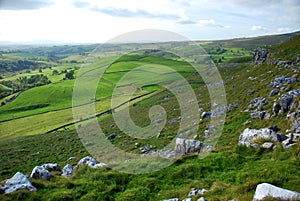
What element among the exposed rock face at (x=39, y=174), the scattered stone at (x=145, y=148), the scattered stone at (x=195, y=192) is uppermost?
the scattered stone at (x=195, y=192)

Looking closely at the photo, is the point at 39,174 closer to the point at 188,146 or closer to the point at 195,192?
the point at 195,192

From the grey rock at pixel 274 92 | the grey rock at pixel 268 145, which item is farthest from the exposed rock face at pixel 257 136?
the grey rock at pixel 274 92

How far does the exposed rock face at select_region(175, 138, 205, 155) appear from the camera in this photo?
66.0ft

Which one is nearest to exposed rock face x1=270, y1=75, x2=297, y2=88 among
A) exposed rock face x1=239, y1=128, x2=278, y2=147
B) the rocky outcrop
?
exposed rock face x1=239, y1=128, x2=278, y2=147

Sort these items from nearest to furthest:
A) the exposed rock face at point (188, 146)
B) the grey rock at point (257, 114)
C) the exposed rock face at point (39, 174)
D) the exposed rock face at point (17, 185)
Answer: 1. the exposed rock face at point (17, 185)
2. the exposed rock face at point (39, 174)
3. the exposed rock face at point (188, 146)
4. the grey rock at point (257, 114)

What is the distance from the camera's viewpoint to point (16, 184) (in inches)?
563

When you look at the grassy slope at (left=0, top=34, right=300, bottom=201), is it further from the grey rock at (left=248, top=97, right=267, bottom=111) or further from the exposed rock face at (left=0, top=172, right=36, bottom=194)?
the grey rock at (left=248, top=97, right=267, bottom=111)

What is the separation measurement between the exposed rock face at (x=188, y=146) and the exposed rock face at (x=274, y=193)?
9165mm

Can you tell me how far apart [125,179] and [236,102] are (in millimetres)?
28693

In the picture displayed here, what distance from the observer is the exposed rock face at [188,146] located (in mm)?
20125

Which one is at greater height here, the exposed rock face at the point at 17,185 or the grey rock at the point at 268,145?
the grey rock at the point at 268,145

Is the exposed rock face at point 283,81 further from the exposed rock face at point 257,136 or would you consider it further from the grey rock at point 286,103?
the exposed rock face at point 257,136

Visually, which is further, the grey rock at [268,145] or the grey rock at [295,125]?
the grey rock at [295,125]

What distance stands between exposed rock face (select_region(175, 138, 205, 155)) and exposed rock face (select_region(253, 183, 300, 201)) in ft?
30.1
